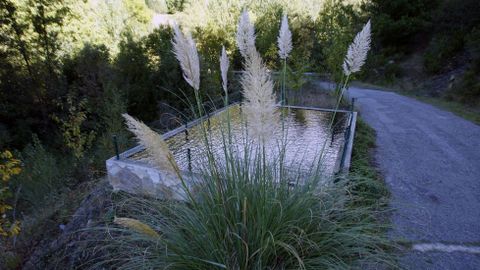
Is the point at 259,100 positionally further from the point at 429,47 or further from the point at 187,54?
the point at 429,47

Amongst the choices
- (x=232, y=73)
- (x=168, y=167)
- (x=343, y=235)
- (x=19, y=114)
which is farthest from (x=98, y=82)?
(x=343, y=235)

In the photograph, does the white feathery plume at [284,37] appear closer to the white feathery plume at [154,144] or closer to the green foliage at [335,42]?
the white feathery plume at [154,144]

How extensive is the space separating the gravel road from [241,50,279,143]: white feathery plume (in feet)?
3.65

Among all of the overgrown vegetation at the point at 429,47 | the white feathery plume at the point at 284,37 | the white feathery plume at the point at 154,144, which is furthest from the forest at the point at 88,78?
the white feathery plume at the point at 154,144

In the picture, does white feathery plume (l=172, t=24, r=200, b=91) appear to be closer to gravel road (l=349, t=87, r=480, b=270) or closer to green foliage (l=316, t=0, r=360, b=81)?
gravel road (l=349, t=87, r=480, b=270)

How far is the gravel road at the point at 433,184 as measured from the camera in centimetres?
281

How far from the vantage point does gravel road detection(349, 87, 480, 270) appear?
2.81m

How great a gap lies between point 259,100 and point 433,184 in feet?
12.9

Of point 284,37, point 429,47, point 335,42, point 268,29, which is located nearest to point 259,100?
point 284,37

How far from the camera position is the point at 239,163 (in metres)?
1.84

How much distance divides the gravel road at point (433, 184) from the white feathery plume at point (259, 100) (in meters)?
1.11

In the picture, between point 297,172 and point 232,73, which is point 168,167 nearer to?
point 297,172

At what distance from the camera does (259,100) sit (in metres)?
1.52

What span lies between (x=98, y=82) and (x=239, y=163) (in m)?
7.55
